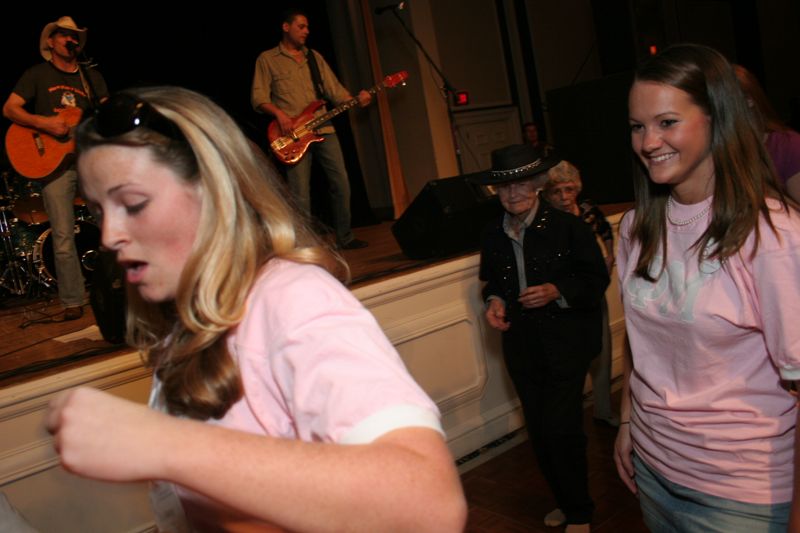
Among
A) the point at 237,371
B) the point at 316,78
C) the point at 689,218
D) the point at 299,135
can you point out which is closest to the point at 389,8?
the point at 316,78

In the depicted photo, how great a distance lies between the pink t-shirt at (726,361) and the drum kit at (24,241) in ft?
17.4

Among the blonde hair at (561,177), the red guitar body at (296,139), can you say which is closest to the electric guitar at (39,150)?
the red guitar body at (296,139)

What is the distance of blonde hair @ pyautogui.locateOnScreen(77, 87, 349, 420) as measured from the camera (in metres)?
0.78

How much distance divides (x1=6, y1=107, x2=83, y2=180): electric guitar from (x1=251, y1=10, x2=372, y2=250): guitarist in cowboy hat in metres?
1.55

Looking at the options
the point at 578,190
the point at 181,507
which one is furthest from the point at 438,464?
the point at 578,190

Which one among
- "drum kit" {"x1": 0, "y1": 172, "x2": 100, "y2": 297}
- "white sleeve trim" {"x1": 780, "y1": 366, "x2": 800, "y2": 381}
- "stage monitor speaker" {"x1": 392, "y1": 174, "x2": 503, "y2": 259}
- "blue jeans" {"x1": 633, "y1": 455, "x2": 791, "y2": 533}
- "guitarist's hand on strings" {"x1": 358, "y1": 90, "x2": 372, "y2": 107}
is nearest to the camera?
"white sleeve trim" {"x1": 780, "y1": 366, "x2": 800, "y2": 381}

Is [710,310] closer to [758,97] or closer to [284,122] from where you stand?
[758,97]

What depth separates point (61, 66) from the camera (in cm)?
418

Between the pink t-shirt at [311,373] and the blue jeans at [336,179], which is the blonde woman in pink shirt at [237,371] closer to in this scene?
the pink t-shirt at [311,373]

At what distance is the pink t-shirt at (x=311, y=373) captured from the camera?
638 mm

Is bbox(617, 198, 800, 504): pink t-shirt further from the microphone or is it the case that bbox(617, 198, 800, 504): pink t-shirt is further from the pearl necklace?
the microphone

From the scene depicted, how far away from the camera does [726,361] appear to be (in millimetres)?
1342

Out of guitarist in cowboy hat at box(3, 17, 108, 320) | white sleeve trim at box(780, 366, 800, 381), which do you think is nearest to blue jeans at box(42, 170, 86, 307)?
guitarist in cowboy hat at box(3, 17, 108, 320)

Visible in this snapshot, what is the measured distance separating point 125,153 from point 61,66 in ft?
13.0
